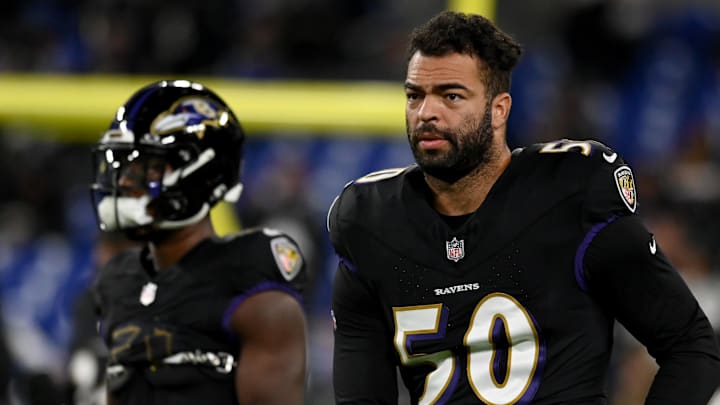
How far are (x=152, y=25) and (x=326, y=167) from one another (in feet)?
4.84

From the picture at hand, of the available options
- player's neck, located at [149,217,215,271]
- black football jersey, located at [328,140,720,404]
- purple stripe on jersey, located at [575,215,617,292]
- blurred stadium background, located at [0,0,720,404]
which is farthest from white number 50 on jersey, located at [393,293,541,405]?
blurred stadium background, located at [0,0,720,404]

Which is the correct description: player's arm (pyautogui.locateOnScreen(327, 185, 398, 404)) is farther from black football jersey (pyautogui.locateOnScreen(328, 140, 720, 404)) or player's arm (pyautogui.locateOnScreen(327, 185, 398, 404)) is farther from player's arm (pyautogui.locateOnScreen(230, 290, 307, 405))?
player's arm (pyautogui.locateOnScreen(230, 290, 307, 405))

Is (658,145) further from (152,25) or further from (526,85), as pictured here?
(152,25)

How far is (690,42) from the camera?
7.36 m

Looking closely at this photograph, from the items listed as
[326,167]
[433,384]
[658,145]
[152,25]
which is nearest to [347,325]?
[433,384]

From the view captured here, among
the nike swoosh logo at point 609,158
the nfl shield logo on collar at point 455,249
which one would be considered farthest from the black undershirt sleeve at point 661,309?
Result: the nfl shield logo on collar at point 455,249

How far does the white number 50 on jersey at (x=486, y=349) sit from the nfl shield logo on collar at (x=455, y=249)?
93 millimetres

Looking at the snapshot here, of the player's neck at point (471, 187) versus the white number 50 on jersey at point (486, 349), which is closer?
the white number 50 on jersey at point (486, 349)

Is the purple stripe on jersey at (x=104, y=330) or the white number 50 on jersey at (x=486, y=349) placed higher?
the white number 50 on jersey at (x=486, y=349)

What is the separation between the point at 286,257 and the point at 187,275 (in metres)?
0.22

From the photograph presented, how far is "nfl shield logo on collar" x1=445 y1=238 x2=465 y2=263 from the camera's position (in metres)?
2.44

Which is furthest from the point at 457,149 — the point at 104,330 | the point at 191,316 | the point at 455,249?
the point at 104,330

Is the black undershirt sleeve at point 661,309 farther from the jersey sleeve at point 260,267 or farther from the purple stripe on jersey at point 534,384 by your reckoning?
the jersey sleeve at point 260,267

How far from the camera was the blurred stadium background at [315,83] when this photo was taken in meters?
6.16
